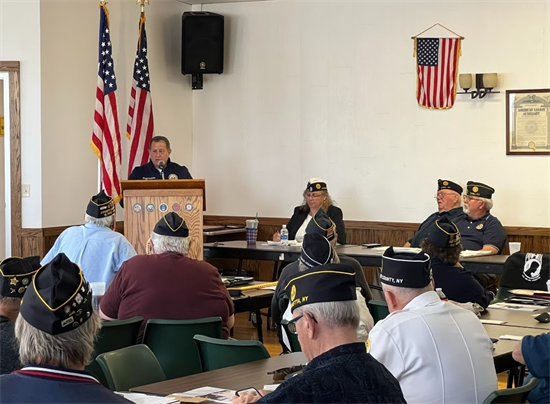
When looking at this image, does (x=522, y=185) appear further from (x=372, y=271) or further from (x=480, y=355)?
(x=480, y=355)

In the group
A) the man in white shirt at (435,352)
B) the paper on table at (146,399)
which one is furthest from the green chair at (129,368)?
the man in white shirt at (435,352)

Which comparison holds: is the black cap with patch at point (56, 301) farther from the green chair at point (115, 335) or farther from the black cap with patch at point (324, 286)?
the green chair at point (115, 335)

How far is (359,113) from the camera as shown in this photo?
9.70 m

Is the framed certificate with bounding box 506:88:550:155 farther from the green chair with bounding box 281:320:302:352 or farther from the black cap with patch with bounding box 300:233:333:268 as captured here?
the black cap with patch with bounding box 300:233:333:268

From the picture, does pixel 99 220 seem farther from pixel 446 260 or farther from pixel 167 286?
pixel 446 260

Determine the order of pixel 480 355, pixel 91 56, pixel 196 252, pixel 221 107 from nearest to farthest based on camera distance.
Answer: pixel 480 355, pixel 196 252, pixel 91 56, pixel 221 107

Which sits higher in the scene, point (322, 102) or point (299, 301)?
point (322, 102)

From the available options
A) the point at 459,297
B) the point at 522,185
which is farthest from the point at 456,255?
the point at 522,185

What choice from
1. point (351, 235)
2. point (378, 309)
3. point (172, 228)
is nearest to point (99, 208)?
point (172, 228)

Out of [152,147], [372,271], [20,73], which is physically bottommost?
[372,271]

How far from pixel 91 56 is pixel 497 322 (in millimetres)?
5864

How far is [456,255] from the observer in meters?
4.80

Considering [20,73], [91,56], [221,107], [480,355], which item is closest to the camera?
[480,355]

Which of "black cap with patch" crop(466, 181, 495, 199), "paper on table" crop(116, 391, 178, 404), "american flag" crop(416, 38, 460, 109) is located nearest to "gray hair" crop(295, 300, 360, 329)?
"paper on table" crop(116, 391, 178, 404)
